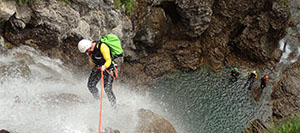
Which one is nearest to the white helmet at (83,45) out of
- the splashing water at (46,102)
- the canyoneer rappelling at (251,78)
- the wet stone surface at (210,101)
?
the splashing water at (46,102)

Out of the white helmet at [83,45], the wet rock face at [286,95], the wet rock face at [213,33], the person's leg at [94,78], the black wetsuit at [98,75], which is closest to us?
the white helmet at [83,45]

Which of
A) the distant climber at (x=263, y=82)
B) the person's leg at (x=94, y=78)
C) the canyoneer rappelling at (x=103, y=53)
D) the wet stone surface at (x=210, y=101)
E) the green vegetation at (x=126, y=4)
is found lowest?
the wet stone surface at (x=210, y=101)

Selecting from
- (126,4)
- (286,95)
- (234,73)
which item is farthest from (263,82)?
(126,4)

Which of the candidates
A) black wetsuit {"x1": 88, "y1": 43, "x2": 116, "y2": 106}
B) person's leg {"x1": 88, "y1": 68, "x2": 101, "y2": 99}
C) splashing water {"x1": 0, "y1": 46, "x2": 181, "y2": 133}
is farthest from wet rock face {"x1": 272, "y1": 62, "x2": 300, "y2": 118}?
person's leg {"x1": 88, "y1": 68, "x2": 101, "y2": 99}

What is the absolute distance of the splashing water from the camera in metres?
5.34

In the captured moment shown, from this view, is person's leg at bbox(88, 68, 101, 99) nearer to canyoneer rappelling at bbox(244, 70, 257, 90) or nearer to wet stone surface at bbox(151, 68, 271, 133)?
wet stone surface at bbox(151, 68, 271, 133)

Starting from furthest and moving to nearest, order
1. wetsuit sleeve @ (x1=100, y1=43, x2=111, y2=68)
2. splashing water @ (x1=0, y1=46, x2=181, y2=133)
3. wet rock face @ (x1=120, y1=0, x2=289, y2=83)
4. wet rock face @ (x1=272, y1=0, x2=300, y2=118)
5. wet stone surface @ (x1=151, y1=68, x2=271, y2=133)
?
1. wet rock face @ (x1=120, y1=0, x2=289, y2=83)
2. wet rock face @ (x1=272, y1=0, x2=300, y2=118)
3. wet stone surface @ (x1=151, y1=68, x2=271, y2=133)
4. wetsuit sleeve @ (x1=100, y1=43, x2=111, y2=68)
5. splashing water @ (x1=0, y1=46, x2=181, y2=133)

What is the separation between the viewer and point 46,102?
6.19 meters

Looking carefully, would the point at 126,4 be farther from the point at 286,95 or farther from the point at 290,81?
the point at 290,81

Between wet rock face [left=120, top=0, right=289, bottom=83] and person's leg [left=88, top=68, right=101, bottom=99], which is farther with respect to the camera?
wet rock face [left=120, top=0, right=289, bottom=83]

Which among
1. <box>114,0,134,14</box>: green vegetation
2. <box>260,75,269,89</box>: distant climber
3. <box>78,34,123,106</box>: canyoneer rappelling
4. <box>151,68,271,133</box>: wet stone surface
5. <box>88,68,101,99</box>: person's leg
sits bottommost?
<box>151,68,271,133</box>: wet stone surface

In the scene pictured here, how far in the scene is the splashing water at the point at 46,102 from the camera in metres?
5.34

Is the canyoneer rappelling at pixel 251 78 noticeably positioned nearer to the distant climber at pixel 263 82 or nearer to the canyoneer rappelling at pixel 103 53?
the distant climber at pixel 263 82

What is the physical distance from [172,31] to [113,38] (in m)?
10.3
